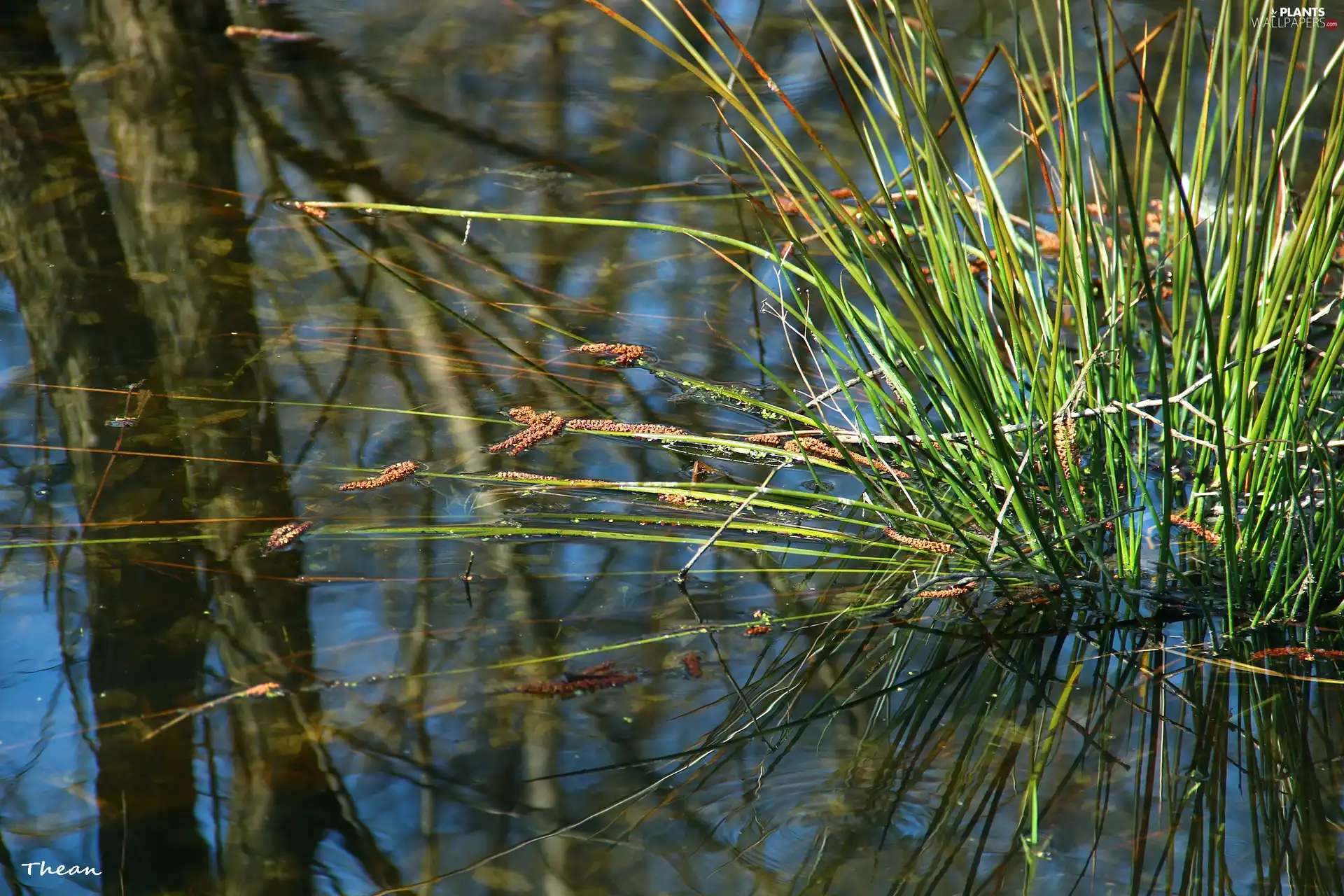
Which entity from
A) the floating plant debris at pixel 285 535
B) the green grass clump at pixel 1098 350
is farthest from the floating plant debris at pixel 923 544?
the floating plant debris at pixel 285 535

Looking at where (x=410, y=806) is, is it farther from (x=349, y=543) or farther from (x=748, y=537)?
(x=748, y=537)

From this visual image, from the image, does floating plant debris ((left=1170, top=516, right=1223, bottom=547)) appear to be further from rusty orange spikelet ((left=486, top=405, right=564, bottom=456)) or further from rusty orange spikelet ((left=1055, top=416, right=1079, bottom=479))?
rusty orange spikelet ((left=486, top=405, right=564, bottom=456))

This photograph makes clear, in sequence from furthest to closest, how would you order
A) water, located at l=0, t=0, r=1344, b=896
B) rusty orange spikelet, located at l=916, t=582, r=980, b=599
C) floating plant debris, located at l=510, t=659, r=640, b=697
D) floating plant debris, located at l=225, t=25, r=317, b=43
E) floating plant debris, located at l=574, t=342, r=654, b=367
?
floating plant debris, located at l=225, t=25, r=317, b=43 → floating plant debris, located at l=574, t=342, r=654, b=367 → rusty orange spikelet, located at l=916, t=582, r=980, b=599 → floating plant debris, located at l=510, t=659, r=640, b=697 → water, located at l=0, t=0, r=1344, b=896

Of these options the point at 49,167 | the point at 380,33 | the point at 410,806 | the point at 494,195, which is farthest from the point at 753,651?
the point at 380,33

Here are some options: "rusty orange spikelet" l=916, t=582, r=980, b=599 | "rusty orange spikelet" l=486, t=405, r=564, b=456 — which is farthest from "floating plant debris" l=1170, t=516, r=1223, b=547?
"rusty orange spikelet" l=486, t=405, r=564, b=456

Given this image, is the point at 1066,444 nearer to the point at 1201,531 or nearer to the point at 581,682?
the point at 1201,531
